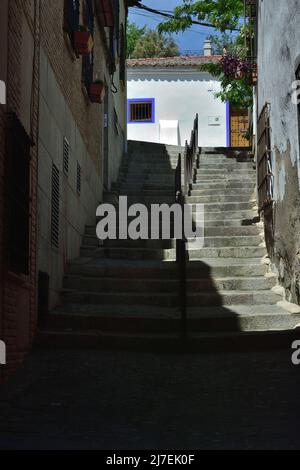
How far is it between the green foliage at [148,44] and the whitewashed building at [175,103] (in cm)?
1135

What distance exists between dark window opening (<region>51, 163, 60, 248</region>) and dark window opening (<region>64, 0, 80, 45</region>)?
6.76 feet

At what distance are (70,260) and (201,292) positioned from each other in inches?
70.0

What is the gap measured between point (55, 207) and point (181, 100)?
18161 mm

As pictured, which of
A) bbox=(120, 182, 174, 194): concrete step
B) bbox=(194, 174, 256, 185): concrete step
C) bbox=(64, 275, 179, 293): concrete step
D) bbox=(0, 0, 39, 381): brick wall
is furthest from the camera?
bbox=(120, 182, 174, 194): concrete step

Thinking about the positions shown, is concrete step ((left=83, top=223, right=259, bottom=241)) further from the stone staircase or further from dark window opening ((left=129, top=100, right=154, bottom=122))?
dark window opening ((left=129, top=100, right=154, bottom=122))

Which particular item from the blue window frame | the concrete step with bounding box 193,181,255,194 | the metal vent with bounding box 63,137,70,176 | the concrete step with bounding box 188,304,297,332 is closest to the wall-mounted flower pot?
the metal vent with bounding box 63,137,70,176

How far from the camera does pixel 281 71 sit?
829 cm

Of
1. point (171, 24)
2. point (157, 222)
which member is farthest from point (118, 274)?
point (171, 24)

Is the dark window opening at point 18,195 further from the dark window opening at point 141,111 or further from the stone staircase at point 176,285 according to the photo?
the dark window opening at point 141,111

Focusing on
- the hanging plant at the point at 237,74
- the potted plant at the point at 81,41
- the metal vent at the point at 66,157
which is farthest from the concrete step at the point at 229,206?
the potted plant at the point at 81,41

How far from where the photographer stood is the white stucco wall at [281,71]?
7.55 meters

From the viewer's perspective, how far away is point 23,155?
6.16 metres

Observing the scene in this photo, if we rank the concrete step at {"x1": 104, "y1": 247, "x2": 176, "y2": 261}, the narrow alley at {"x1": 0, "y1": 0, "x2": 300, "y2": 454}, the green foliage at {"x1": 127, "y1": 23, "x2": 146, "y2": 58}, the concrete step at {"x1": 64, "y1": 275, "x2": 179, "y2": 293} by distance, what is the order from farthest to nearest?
the green foliage at {"x1": 127, "y1": 23, "x2": 146, "y2": 58} → the concrete step at {"x1": 104, "y1": 247, "x2": 176, "y2": 261} → the concrete step at {"x1": 64, "y1": 275, "x2": 179, "y2": 293} → the narrow alley at {"x1": 0, "y1": 0, "x2": 300, "y2": 454}

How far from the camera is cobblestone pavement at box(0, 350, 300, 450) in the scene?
4168 millimetres
